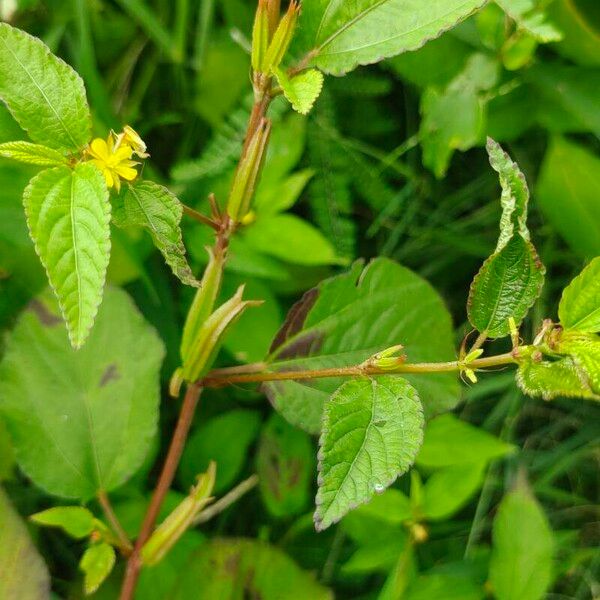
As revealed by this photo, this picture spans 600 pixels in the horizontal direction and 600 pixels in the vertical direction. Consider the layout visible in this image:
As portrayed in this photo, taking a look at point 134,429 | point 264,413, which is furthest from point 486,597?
point 134,429

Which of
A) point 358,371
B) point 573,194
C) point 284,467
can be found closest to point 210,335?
point 358,371

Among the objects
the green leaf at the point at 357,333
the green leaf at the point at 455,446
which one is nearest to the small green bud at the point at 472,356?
the green leaf at the point at 357,333

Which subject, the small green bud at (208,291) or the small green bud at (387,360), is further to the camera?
the small green bud at (208,291)

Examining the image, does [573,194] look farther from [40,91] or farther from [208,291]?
[40,91]

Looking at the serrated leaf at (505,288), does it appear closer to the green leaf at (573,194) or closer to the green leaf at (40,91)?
the green leaf at (40,91)

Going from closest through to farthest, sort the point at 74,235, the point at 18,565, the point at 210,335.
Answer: the point at 74,235 < the point at 210,335 < the point at 18,565
